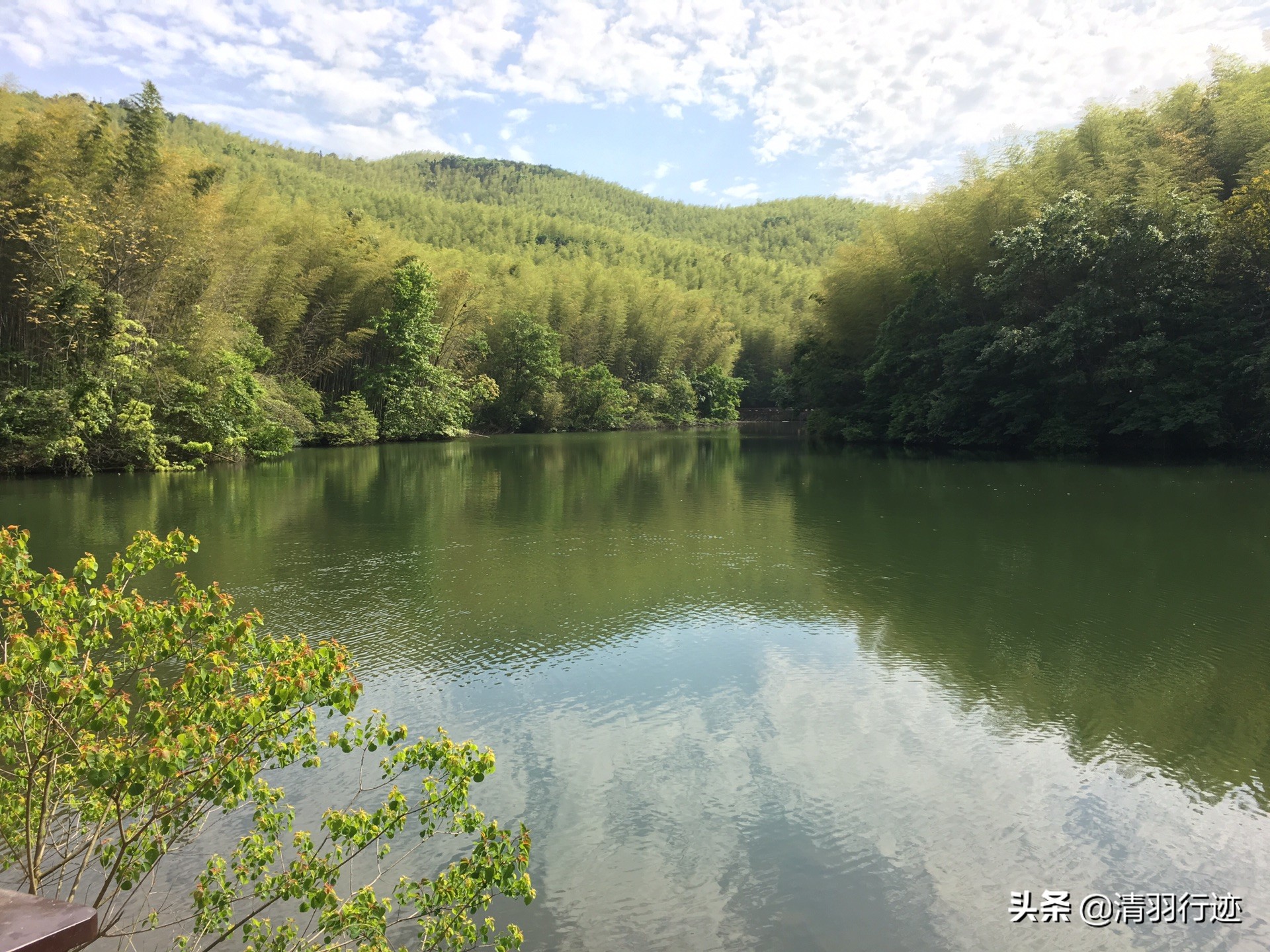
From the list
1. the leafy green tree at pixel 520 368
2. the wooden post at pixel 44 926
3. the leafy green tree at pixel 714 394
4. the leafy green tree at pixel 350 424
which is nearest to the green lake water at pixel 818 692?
the wooden post at pixel 44 926

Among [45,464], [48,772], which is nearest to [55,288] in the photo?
[45,464]

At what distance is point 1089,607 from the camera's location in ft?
22.4

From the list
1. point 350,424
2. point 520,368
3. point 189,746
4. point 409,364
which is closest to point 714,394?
point 520,368

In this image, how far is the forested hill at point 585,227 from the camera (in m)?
52.3

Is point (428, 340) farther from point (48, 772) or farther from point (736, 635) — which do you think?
point (48, 772)

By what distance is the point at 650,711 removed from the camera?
4.76 metres

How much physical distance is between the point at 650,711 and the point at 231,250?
19254mm

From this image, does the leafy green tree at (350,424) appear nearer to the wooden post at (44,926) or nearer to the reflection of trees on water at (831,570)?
the reflection of trees on water at (831,570)

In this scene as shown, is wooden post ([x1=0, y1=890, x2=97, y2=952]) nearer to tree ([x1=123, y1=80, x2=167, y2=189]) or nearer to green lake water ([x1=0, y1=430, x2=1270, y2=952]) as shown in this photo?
green lake water ([x1=0, y1=430, x2=1270, y2=952])

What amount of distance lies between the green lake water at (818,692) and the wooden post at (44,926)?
2.02 m

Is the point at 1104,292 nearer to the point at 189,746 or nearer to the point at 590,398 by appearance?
the point at 189,746

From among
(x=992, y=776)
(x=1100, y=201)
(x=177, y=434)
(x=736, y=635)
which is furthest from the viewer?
(x=1100, y=201)

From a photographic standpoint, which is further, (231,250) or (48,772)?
(231,250)

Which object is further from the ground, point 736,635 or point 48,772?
point 48,772
